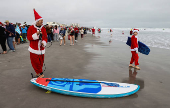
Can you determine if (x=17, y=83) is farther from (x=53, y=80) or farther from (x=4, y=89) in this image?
(x=53, y=80)

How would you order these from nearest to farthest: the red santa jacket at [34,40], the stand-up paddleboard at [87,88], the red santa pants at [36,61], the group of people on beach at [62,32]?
the stand-up paddleboard at [87,88], the red santa jacket at [34,40], the red santa pants at [36,61], the group of people on beach at [62,32]

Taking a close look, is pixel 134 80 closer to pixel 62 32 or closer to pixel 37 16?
pixel 37 16

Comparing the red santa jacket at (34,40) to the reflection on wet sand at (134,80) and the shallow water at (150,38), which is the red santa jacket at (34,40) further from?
the shallow water at (150,38)

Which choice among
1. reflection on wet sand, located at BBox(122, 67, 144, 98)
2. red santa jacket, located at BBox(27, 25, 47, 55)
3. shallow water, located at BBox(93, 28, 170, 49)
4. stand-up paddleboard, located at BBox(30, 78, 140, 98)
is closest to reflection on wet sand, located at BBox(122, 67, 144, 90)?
reflection on wet sand, located at BBox(122, 67, 144, 98)

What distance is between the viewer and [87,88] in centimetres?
335

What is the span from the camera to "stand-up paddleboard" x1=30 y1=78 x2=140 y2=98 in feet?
10.5

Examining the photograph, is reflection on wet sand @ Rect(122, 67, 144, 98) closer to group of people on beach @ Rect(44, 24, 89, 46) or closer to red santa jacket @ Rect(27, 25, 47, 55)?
red santa jacket @ Rect(27, 25, 47, 55)

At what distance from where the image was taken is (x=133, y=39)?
5.63 metres

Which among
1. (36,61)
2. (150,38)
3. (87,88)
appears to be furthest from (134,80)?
(150,38)

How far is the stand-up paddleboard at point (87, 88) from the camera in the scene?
3.19 meters

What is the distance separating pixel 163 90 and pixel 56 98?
3195mm

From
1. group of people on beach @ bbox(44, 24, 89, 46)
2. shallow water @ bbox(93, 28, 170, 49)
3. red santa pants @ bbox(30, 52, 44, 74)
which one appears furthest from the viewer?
shallow water @ bbox(93, 28, 170, 49)

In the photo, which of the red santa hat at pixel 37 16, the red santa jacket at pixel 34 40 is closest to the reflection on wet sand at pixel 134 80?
the red santa jacket at pixel 34 40

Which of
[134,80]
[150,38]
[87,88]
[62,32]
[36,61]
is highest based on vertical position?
[62,32]
